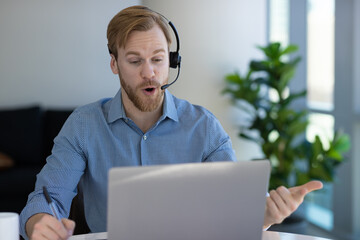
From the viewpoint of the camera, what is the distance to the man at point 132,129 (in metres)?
1.55

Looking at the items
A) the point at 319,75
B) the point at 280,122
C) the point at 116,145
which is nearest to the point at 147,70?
the point at 116,145

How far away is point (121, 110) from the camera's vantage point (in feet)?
5.21

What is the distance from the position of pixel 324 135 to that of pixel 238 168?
287 centimetres

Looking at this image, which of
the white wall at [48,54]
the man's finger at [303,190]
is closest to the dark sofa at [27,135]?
the white wall at [48,54]

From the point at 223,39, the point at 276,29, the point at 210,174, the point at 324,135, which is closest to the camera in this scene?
the point at 210,174

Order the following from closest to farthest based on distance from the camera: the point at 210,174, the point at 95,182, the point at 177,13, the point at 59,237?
the point at 210,174 < the point at 59,237 < the point at 95,182 < the point at 177,13

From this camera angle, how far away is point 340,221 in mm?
3477

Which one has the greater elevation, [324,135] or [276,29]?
[276,29]

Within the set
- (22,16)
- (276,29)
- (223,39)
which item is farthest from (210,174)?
(276,29)

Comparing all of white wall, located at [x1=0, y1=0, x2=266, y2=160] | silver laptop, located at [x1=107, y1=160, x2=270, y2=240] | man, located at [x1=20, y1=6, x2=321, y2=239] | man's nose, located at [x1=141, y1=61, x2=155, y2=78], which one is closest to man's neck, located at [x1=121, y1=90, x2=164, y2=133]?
man, located at [x1=20, y1=6, x2=321, y2=239]

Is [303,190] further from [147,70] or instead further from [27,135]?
[27,135]

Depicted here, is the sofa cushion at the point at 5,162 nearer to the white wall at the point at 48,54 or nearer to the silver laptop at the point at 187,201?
the white wall at the point at 48,54

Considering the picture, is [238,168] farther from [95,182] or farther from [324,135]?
[324,135]

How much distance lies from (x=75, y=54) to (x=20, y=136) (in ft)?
2.46
